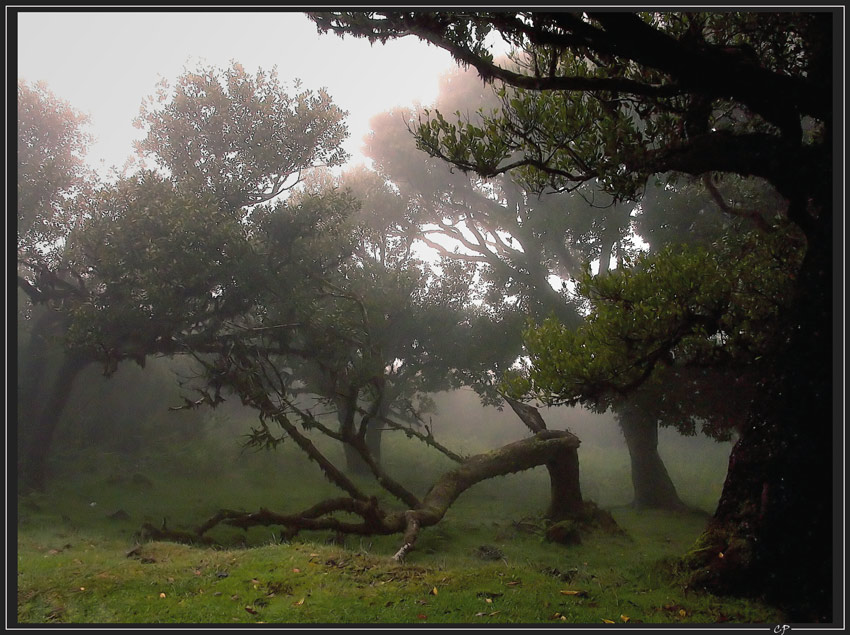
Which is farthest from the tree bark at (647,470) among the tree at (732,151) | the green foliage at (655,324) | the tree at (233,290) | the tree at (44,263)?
the tree at (44,263)

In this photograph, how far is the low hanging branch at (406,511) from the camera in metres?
10.8

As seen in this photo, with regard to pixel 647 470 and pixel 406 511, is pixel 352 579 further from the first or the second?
pixel 647 470

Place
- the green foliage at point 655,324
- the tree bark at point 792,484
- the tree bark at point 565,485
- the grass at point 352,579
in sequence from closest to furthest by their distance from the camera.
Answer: the grass at point 352,579, the tree bark at point 792,484, the green foliage at point 655,324, the tree bark at point 565,485

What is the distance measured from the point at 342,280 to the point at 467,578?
1575 cm

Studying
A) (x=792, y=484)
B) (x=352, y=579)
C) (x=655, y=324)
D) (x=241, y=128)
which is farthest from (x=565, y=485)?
(x=241, y=128)

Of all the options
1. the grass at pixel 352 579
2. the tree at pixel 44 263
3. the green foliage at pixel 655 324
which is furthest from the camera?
the tree at pixel 44 263

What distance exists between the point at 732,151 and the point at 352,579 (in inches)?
314

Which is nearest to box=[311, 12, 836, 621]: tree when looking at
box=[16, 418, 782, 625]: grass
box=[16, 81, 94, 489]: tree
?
box=[16, 418, 782, 625]: grass

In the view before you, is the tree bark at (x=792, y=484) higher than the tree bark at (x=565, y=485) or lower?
higher

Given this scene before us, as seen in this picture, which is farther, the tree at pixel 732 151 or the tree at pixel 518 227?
the tree at pixel 518 227

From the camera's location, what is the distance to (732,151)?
23.2 ft

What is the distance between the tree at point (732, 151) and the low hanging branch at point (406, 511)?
558 centimetres

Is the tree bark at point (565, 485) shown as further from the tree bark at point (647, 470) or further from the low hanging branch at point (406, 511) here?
the tree bark at point (647, 470)
